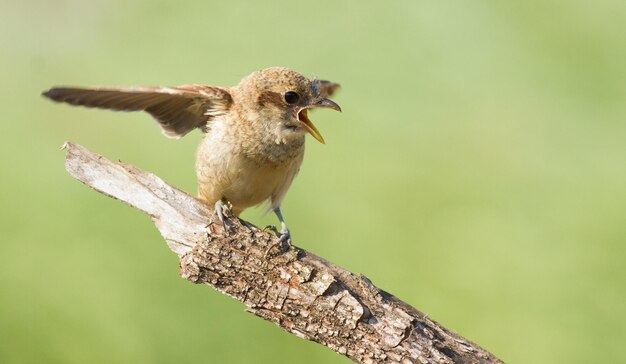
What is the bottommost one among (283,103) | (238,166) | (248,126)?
(238,166)

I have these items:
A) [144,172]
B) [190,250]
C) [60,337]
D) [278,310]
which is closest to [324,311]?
[278,310]

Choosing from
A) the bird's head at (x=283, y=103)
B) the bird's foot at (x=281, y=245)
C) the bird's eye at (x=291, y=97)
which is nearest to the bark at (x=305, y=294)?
the bird's foot at (x=281, y=245)

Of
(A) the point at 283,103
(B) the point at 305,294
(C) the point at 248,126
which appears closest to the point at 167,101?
(C) the point at 248,126

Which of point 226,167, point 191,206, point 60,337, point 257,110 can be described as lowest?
point 60,337

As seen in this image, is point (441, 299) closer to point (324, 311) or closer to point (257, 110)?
point (257, 110)

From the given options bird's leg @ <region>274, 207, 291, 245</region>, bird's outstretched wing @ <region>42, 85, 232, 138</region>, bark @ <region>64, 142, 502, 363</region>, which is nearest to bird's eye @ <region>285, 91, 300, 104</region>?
bird's outstretched wing @ <region>42, 85, 232, 138</region>

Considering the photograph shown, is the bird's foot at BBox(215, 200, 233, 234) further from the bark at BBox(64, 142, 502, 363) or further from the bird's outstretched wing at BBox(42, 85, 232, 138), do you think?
the bird's outstretched wing at BBox(42, 85, 232, 138)

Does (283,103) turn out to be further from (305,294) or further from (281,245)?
(305,294)
